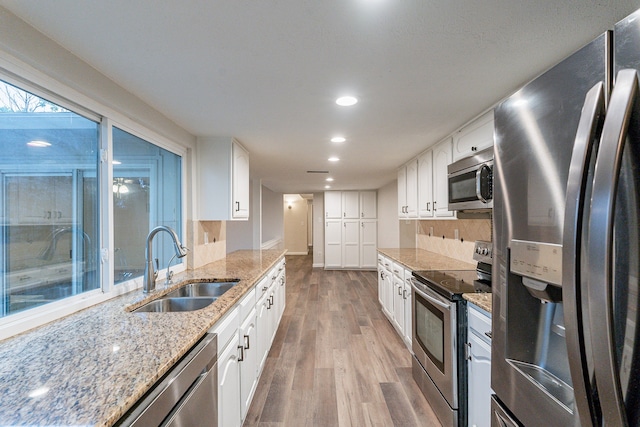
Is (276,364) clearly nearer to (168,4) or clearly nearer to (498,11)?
(168,4)

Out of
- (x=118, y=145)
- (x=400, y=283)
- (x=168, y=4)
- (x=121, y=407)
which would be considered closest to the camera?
(x=121, y=407)

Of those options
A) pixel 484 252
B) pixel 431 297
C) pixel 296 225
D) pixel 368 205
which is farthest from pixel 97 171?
pixel 296 225

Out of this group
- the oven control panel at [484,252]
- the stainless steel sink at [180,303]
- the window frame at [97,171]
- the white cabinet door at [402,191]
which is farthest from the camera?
the white cabinet door at [402,191]

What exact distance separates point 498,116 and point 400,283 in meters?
2.47

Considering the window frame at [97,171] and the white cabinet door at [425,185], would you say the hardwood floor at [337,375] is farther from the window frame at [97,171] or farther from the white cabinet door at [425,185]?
the white cabinet door at [425,185]

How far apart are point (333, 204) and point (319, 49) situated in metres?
6.23

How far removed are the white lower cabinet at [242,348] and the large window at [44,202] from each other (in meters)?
0.89

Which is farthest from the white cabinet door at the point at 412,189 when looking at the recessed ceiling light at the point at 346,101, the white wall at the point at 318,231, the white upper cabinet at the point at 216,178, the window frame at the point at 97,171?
the white wall at the point at 318,231

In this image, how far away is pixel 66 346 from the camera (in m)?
1.12

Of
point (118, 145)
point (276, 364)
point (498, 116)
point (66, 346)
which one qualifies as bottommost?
point (276, 364)

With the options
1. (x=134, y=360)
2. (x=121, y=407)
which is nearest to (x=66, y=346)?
(x=134, y=360)

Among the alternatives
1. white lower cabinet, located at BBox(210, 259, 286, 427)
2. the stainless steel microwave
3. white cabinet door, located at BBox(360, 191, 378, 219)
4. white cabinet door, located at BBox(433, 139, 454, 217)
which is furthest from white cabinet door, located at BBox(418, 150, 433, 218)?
white cabinet door, located at BBox(360, 191, 378, 219)

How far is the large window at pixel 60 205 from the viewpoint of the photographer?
1.27 m

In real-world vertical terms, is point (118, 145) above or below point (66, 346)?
above
